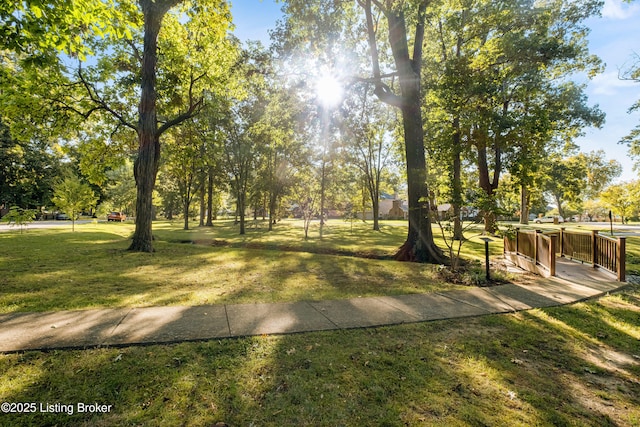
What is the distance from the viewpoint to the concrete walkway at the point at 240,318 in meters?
3.33

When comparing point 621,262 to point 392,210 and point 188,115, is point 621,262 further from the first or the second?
point 392,210

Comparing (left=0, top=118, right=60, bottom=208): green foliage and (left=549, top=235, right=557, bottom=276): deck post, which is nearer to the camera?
(left=549, top=235, right=557, bottom=276): deck post

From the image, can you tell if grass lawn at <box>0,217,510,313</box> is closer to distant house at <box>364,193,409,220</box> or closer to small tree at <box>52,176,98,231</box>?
small tree at <box>52,176,98,231</box>

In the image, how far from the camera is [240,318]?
422 centimetres

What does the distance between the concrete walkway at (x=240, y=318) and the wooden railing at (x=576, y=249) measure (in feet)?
6.54

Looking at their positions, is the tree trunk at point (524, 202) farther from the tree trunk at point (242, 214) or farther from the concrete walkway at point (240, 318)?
the tree trunk at point (242, 214)

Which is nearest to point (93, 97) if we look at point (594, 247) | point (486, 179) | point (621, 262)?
point (621, 262)

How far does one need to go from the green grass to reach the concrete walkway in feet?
0.81

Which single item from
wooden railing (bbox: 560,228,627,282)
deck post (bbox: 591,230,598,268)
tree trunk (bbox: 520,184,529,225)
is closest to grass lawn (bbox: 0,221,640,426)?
wooden railing (bbox: 560,228,627,282)

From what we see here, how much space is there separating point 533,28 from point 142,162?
1787cm

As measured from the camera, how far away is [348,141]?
24531mm

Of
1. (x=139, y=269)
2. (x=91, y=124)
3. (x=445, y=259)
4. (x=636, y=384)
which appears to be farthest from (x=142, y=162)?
(x=636, y=384)

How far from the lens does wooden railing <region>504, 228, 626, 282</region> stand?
7.72 meters

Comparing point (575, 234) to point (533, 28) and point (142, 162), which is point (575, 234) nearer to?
point (533, 28)
